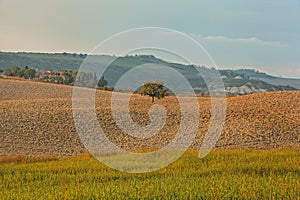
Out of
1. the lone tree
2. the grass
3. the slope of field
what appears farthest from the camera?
the lone tree

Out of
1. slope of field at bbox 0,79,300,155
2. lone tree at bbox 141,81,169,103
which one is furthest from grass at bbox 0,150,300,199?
lone tree at bbox 141,81,169,103

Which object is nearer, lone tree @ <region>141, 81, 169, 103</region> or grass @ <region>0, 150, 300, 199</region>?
grass @ <region>0, 150, 300, 199</region>

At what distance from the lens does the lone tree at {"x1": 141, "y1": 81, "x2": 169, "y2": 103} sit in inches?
1442

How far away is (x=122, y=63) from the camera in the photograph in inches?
7052

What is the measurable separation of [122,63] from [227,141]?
156718 mm

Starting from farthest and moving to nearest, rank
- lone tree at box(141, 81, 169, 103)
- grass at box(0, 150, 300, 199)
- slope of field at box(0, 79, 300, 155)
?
lone tree at box(141, 81, 169, 103) → slope of field at box(0, 79, 300, 155) → grass at box(0, 150, 300, 199)

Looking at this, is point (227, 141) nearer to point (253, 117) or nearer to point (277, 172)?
point (253, 117)

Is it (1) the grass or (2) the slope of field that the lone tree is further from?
(1) the grass

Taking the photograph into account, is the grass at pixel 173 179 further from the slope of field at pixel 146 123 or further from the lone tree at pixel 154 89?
the lone tree at pixel 154 89

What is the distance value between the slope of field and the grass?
736cm

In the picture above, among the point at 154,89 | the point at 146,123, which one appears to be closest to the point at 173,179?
the point at 146,123

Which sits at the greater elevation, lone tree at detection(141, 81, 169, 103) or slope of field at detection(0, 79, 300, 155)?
lone tree at detection(141, 81, 169, 103)

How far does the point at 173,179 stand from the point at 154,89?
26.7 metres

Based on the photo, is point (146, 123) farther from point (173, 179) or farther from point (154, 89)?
point (173, 179)
